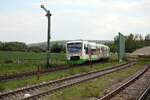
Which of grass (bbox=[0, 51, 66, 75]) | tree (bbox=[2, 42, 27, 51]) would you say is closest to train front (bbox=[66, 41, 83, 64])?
grass (bbox=[0, 51, 66, 75])

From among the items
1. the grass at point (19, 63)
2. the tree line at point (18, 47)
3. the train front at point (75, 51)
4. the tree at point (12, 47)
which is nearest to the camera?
the grass at point (19, 63)

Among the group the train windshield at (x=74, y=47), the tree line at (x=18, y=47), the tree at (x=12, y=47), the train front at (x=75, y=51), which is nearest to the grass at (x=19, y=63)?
the train front at (x=75, y=51)

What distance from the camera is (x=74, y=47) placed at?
46.9 metres

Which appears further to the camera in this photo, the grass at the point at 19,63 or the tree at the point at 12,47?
the tree at the point at 12,47

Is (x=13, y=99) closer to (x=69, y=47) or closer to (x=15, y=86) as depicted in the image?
(x=15, y=86)

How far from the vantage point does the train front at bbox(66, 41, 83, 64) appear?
46562 millimetres

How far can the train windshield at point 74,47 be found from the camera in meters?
46.6

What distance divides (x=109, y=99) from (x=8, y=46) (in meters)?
91.0

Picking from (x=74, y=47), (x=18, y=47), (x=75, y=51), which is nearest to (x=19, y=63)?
(x=75, y=51)

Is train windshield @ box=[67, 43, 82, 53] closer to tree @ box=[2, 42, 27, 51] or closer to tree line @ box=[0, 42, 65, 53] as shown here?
tree line @ box=[0, 42, 65, 53]

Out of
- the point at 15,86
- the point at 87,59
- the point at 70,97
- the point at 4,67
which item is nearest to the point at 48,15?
the point at 4,67

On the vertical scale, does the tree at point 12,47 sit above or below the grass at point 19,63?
above

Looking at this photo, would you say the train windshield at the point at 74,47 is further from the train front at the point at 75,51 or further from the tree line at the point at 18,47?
the tree line at the point at 18,47

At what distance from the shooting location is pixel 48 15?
39750 mm
